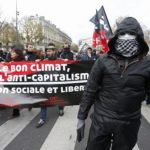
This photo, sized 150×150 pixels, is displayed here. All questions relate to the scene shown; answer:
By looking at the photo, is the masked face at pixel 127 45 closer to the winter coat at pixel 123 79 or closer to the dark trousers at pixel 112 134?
the winter coat at pixel 123 79

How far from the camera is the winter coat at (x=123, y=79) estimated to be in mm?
2957

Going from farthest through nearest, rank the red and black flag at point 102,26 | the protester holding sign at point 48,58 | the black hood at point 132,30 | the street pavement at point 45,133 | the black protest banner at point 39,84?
the red and black flag at point 102,26 → the black protest banner at point 39,84 → the protester holding sign at point 48,58 → the street pavement at point 45,133 → the black hood at point 132,30

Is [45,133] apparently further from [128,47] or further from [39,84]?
[128,47]

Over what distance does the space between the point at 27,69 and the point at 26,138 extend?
193 cm

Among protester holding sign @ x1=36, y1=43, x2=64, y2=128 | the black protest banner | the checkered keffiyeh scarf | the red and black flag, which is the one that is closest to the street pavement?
protester holding sign @ x1=36, y1=43, x2=64, y2=128

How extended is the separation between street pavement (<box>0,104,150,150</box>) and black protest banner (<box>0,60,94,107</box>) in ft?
1.43

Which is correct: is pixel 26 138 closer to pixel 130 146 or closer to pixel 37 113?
pixel 37 113

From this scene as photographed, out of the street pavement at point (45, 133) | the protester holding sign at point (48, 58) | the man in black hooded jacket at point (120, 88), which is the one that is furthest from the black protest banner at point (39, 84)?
the man in black hooded jacket at point (120, 88)

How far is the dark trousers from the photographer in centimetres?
303

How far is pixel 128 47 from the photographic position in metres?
2.95

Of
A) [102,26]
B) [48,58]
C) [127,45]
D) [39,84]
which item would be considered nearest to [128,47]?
[127,45]

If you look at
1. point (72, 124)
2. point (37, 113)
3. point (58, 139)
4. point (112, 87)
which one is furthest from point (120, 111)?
point (37, 113)

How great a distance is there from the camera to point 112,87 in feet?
9.87

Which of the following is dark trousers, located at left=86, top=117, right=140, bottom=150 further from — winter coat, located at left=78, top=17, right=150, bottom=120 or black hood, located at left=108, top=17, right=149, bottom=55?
black hood, located at left=108, top=17, right=149, bottom=55
